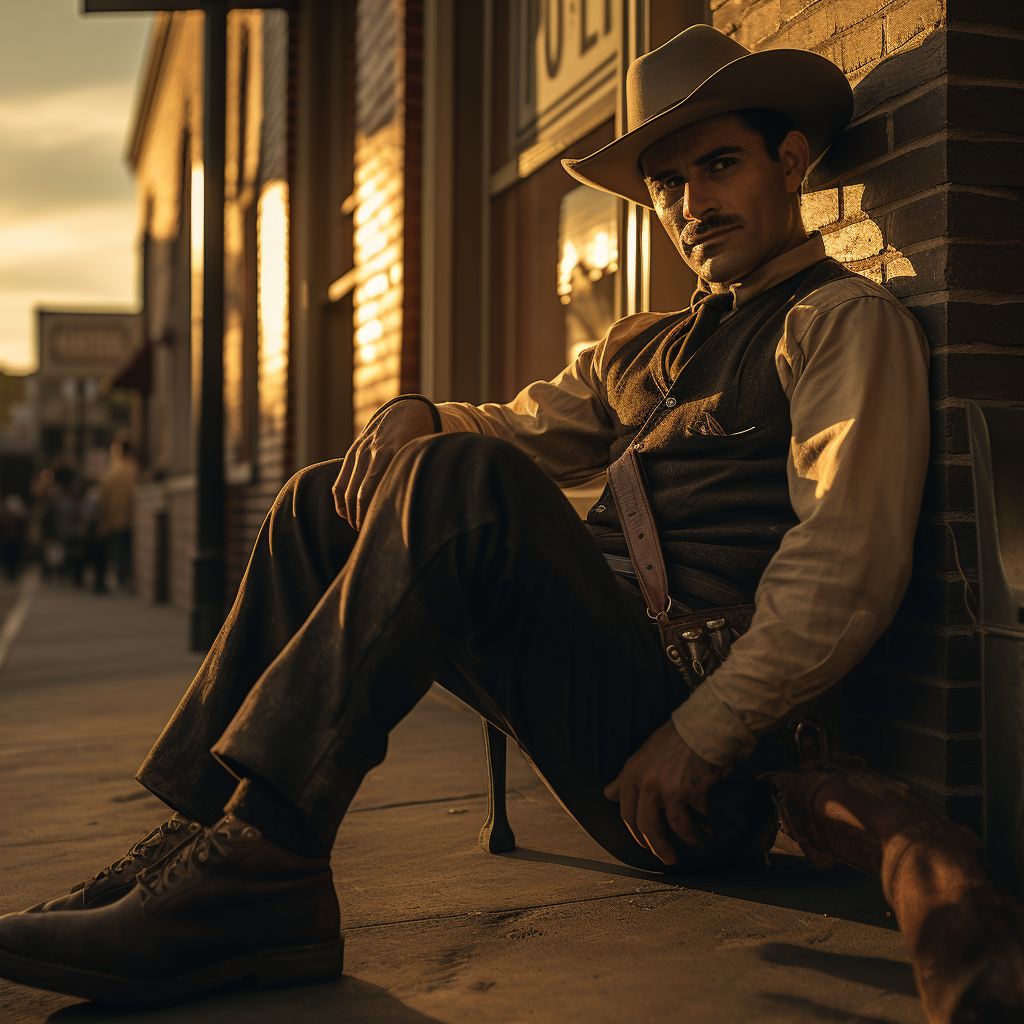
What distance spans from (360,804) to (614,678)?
1364 mm

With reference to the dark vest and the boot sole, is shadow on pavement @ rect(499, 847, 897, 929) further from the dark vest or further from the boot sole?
the boot sole

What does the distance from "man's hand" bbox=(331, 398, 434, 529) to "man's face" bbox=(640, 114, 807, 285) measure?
0.65m

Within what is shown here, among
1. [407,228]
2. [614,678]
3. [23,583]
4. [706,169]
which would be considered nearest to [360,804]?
[614,678]

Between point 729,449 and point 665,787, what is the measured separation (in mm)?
654

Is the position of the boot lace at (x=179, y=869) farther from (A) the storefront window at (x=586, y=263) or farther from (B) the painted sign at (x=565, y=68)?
(B) the painted sign at (x=565, y=68)

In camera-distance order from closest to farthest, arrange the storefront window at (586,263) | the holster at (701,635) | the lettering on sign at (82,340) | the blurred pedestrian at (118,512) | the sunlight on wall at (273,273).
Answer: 1. the holster at (701,635)
2. the storefront window at (586,263)
3. the sunlight on wall at (273,273)
4. the blurred pedestrian at (118,512)
5. the lettering on sign at (82,340)

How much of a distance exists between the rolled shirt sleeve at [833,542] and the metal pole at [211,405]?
525cm

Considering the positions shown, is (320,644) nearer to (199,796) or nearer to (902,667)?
(199,796)

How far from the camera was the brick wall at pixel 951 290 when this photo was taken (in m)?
1.94

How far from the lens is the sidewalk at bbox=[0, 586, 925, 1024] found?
1.58 metres

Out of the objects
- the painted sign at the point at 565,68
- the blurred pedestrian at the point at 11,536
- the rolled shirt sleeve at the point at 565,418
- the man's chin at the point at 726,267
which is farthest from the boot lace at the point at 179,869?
the blurred pedestrian at the point at 11,536

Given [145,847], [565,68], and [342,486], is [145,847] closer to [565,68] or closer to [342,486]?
[342,486]

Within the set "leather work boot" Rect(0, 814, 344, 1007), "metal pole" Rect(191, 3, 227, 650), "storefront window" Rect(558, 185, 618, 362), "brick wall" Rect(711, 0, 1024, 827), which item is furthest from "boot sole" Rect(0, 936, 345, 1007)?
"metal pole" Rect(191, 3, 227, 650)

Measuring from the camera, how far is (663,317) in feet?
7.94
